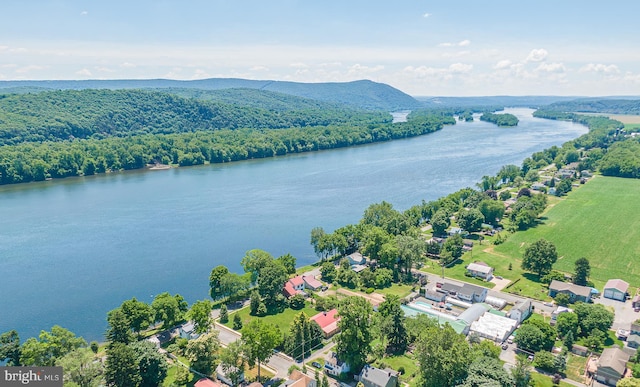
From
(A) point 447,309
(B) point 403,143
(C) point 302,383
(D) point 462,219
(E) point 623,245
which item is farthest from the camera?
(B) point 403,143

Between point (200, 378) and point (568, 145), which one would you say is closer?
point (200, 378)

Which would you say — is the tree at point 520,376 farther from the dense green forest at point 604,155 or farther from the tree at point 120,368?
the dense green forest at point 604,155

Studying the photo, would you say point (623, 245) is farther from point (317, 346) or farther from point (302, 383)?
point (302, 383)

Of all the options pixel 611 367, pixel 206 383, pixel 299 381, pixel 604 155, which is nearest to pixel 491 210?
pixel 611 367

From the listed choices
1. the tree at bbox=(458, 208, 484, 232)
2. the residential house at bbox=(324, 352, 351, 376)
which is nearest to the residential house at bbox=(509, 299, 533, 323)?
the residential house at bbox=(324, 352, 351, 376)

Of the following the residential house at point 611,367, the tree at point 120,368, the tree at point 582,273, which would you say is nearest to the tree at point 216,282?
the tree at point 120,368

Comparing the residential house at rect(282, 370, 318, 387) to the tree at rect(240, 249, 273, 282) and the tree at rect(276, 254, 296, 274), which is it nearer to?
the tree at rect(240, 249, 273, 282)

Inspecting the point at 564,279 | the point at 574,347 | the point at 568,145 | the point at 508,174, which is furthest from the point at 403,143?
the point at 574,347
